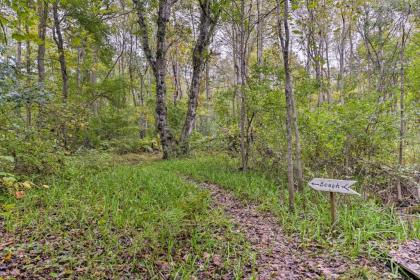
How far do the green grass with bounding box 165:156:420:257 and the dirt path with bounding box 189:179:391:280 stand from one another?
0.19 metres

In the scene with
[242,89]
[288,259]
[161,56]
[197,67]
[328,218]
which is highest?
[161,56]

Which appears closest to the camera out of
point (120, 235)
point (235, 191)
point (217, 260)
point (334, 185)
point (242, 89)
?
point (217, 260)

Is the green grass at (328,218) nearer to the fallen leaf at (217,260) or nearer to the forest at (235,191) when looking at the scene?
the forest at (235,191)

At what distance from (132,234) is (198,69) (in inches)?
342

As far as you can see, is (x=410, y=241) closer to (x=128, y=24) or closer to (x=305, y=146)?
(x=305, y=146)

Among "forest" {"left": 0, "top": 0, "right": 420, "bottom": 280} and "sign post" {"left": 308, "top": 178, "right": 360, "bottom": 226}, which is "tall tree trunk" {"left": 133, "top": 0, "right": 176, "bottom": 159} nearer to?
"forest" {"left": 0, "top": 0, "right": 420, "bottom": 280}

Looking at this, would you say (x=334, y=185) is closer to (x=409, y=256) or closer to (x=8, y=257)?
(x=409, y=256)

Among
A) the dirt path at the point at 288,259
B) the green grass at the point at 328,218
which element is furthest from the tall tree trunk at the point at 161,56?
the dirt path at the point at 288,259

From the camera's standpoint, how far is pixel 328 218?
402cm

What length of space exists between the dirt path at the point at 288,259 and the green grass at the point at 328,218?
7.4 inches

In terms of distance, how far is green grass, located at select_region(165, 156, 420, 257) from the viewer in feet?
11.3

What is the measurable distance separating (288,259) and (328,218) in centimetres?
130

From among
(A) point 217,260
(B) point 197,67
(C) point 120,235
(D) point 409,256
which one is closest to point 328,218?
(D) point 409,256

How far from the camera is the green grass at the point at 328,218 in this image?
3451 mm
